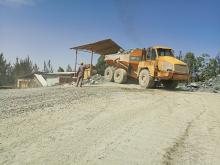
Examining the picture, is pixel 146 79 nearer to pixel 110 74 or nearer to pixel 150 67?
pixel 150 67

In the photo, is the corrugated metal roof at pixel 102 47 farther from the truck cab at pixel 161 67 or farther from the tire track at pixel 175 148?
the tire track at pixel 175 148

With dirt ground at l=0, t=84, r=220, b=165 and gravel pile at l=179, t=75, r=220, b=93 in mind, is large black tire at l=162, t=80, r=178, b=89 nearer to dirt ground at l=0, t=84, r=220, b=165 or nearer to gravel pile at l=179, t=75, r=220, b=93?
gravel pile at l=179, t=75, r=220, b=93

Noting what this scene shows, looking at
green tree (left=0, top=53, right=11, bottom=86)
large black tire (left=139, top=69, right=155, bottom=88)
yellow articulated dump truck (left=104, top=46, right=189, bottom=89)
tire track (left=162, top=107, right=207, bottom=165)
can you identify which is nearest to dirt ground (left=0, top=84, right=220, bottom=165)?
tire track (left=162, top=107, right=207, bottom=165)

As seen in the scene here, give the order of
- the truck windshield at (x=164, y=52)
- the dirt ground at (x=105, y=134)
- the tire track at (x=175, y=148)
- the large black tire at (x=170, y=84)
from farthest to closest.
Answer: the large black tire at (x=170, y=84), the truck windshield at (x=164, y=52), the tire track at (x=175, y=148), the dirt ground at (x=105, y=134)

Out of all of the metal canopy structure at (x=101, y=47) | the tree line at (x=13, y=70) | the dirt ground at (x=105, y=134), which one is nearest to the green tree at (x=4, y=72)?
the tree line at (x=13, y=70)

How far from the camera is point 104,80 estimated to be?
2697 cm

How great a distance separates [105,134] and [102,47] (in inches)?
799

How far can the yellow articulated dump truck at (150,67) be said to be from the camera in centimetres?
2067

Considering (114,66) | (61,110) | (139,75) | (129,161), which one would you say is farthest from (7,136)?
(114,66)

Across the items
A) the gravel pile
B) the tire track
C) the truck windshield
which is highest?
the truck windshield

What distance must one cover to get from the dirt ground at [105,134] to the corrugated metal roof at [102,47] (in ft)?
47.3

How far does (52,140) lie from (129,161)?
1.81 m

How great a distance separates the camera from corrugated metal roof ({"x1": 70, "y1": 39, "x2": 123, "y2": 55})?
88.9ft

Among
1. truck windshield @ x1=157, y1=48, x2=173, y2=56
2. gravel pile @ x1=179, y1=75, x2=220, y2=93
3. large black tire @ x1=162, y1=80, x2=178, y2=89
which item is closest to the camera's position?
truck windshield @ x1=157, y1=48, x2=173, y2=56
